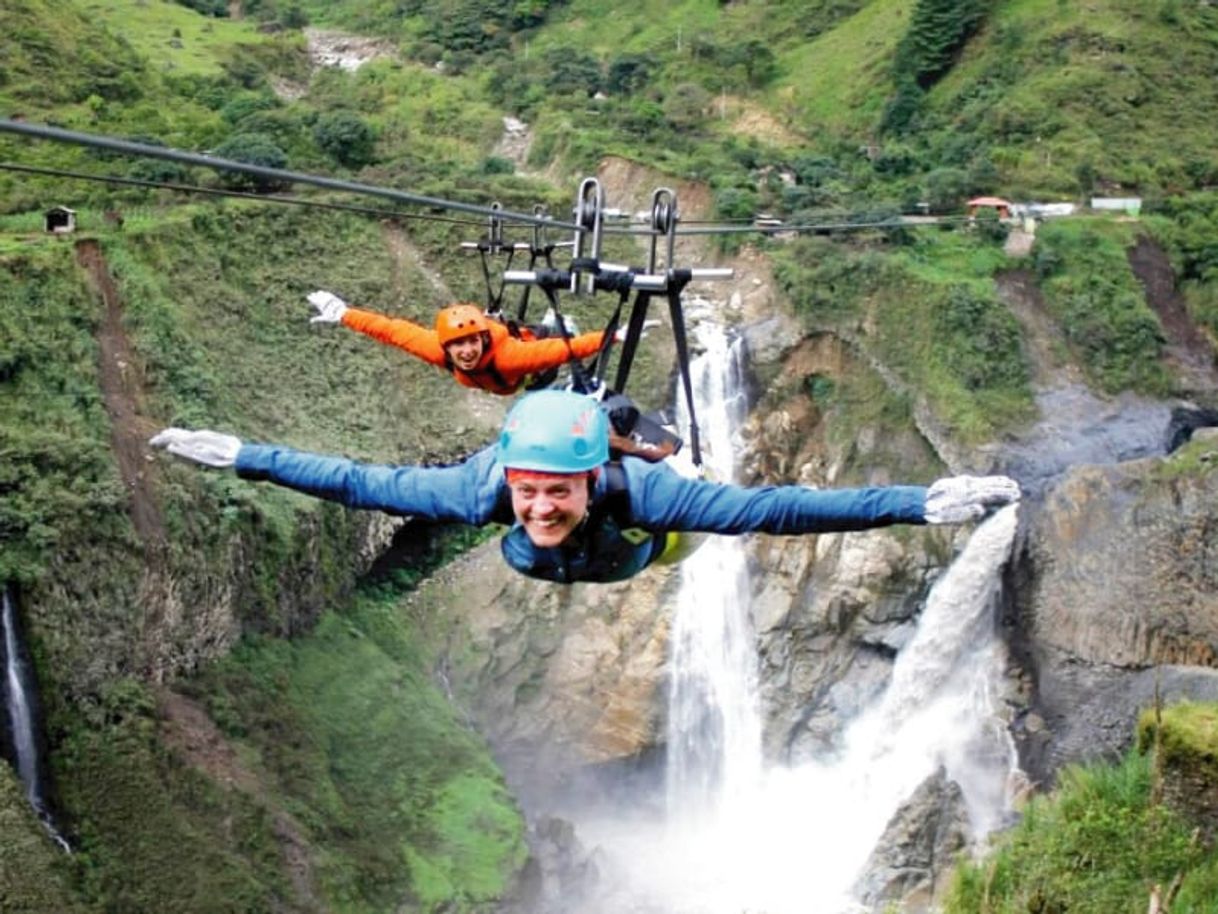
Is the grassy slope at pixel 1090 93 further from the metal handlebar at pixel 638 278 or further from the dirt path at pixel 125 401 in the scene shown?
the metal handlebar at pixel 638 278

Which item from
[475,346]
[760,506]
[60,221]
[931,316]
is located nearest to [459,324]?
[475,346]

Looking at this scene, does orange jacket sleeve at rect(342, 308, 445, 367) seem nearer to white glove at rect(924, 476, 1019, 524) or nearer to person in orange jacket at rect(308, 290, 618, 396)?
person in orange jacket at rect(308, 290, 618, 396)

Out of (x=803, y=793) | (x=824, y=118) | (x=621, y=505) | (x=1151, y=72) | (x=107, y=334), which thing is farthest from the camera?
(x=824, y=118)

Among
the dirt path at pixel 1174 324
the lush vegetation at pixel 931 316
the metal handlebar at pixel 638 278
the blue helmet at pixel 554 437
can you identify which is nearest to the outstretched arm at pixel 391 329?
the metal handlebar at pixel 638 278

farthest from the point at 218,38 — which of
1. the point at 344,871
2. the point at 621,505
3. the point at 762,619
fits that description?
the point at 621,505

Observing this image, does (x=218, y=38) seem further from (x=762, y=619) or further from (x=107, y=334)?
(x=762, y=619)
